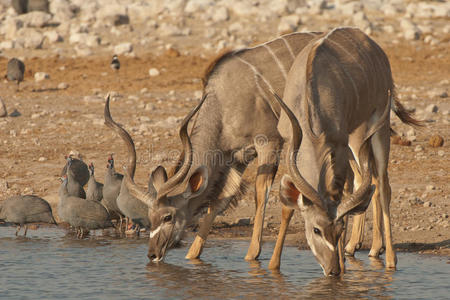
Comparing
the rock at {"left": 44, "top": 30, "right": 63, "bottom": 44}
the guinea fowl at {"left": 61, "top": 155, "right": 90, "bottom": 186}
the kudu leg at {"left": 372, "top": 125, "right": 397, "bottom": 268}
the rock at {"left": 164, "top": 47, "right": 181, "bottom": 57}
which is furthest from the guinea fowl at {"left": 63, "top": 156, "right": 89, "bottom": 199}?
the rock at {"left": 44, "top": 30, "right": 63, "bottom": 44}

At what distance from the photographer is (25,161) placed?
13.2 meters

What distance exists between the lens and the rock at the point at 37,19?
86.7 ft

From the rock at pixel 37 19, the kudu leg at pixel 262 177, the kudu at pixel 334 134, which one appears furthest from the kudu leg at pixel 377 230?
the rock at pixel 37 19

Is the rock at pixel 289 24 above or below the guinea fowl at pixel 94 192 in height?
above

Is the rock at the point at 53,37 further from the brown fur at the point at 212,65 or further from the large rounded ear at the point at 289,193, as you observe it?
the large rounded ear at the point at 289,193

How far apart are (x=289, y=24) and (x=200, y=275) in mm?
18177

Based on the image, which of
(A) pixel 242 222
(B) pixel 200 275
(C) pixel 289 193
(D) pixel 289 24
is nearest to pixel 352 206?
(C) pixel 289 193

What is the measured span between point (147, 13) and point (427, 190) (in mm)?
17602

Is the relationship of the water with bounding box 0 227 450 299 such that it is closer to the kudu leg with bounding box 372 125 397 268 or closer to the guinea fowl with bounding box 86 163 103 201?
the kudu leg with bounding box 372 125 397 268

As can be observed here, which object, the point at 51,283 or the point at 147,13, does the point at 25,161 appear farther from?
the point at 147,13

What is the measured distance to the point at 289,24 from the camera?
1011 inches

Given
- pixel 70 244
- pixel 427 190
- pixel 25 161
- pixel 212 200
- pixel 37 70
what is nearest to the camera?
pixel 212 200

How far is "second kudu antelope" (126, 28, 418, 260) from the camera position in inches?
331

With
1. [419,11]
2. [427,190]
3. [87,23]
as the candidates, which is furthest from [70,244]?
[419,11]
